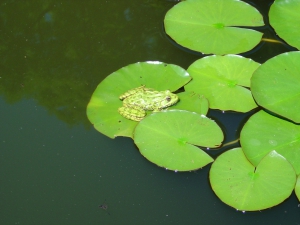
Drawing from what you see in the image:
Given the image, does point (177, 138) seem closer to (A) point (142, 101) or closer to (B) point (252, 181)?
(A) point (142, 101)

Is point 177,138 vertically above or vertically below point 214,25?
below

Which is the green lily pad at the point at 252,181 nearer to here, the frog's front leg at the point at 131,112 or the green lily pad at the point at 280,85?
the green lily pad at the point at 280,85

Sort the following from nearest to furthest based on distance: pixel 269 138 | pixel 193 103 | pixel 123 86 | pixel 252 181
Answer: pixel 252 181, pixel 269 138, pixel 193 103, pixel 123 86

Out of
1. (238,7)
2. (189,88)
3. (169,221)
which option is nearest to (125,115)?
(189,88)

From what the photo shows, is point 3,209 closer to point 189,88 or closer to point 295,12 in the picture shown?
point 189,88

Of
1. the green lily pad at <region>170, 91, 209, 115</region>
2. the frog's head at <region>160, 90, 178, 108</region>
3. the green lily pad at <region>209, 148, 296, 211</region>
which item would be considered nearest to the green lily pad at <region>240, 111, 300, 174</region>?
the green lily pad at <region>209, 148, 296, 211</region>

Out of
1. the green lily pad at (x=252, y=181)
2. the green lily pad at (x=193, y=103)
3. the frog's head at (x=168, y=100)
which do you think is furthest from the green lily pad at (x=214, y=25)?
the green lily pad at (x=252, y=181)

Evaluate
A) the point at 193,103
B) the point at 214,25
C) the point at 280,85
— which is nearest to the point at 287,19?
the point at 214,25
